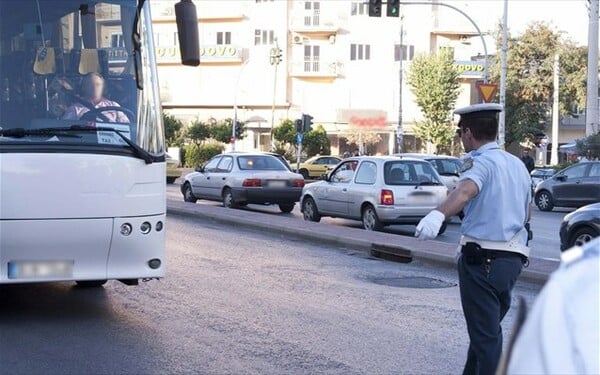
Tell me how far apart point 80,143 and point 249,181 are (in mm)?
14633

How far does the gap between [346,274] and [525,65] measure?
54.1 m

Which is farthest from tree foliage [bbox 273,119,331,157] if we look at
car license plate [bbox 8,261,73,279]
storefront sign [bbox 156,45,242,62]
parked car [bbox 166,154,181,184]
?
car license plate [bbox 8,261,73,279]

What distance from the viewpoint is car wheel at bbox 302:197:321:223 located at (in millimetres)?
19078

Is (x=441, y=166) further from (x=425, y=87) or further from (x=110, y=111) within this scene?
(x=425, y=87)

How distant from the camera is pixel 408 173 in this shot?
1714 cm

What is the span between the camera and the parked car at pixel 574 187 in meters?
24.4

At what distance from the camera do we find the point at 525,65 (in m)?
61.8

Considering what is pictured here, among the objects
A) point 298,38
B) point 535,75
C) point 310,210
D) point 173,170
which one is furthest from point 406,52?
point 310,210

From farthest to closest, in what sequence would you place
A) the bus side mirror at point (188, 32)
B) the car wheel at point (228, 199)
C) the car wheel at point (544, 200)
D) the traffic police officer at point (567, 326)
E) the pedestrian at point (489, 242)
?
1. the car wheel at point (544, 200)
2. the car wheel at point (228, 199)
3. the bus side mirror at point (188, 32)
4. the pedestrian at point (489, 242)
5. the traffic police officer at point (567, 326)

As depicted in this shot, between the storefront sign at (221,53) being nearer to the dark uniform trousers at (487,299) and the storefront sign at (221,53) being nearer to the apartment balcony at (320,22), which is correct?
the apartment balcony at (320,22)

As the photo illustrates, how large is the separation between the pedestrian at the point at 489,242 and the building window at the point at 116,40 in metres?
3.79

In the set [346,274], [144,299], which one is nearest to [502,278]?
[144,299]

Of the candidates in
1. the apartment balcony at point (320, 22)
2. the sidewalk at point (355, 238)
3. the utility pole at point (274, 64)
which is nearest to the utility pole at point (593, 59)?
the sidewalk at point (355, 238)

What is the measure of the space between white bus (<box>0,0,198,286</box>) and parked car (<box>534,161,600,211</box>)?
64.2ft
